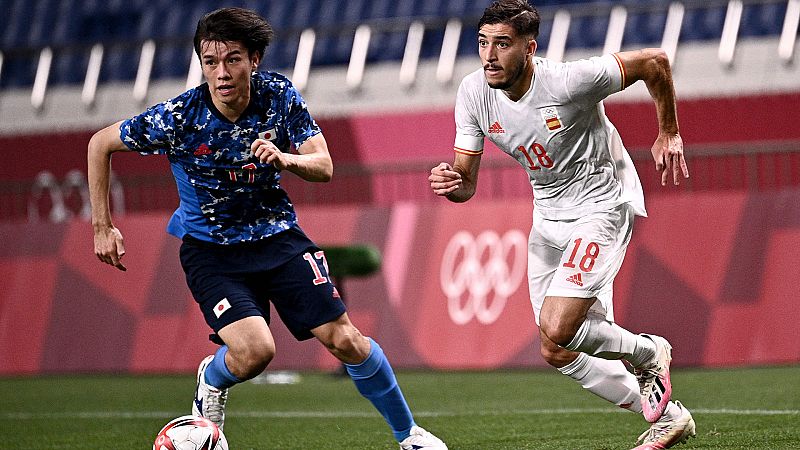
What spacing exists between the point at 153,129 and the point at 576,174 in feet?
6.38

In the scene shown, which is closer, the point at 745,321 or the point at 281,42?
the point at 745,321

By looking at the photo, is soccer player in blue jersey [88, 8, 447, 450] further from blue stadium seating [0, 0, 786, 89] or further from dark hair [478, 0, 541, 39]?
blue stadium seating [0, 0, 786, 89]

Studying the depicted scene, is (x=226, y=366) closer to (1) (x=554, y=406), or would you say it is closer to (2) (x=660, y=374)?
(2) (x=660, y=374)

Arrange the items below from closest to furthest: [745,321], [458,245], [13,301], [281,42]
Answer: [745,321] → [458,245] → [13,301] → [281,42]

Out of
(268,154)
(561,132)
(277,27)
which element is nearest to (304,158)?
(268,154)

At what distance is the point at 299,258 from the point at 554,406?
123 inches

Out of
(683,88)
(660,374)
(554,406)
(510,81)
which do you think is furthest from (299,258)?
(683,88)

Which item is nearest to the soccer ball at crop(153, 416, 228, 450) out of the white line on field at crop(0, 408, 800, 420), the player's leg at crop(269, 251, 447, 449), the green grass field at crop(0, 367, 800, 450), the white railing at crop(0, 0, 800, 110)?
the player's leg at crop(269, 251, 447, 449)

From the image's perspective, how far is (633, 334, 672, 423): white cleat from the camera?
6.47 m

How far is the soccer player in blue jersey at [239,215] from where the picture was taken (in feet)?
20.5

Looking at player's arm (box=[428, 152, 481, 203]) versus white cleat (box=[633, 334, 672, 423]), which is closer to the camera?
player's arm (box=[428, 152, 481, 203])

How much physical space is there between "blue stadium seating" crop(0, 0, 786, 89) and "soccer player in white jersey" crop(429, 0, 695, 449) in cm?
1006

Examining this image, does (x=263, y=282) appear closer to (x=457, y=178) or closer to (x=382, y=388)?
(x=382, y=388)

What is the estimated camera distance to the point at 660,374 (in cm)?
657
